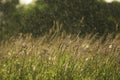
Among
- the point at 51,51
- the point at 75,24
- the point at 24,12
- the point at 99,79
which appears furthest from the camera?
the point at 24,12

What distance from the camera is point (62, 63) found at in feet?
18.2

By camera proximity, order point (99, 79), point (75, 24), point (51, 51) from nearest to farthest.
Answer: point (99, 79) < point (51, 51) < point (75, 24)

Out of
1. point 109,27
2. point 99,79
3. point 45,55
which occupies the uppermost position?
point 109,27

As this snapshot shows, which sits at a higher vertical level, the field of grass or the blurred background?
the blurred background

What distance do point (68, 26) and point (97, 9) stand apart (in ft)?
5.06

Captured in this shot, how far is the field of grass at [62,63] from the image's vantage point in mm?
5234

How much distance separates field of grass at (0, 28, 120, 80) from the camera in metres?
5.23

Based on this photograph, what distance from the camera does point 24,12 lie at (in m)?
16.5

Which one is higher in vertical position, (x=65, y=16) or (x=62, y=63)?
(x=65, y=16)

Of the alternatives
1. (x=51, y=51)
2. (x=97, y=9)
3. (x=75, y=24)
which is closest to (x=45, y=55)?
(x=51, y=51)

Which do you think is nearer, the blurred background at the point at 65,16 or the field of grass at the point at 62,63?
the field of grass at the point at 62,63

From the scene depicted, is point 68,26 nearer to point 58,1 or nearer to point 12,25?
point 58,1

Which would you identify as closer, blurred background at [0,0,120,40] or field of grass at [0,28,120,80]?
field of grass at [0,28,120,80]

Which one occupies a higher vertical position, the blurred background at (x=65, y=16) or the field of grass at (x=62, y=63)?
the blurred background at (x=65, y=16)
